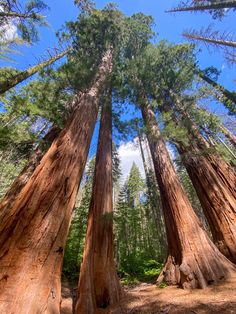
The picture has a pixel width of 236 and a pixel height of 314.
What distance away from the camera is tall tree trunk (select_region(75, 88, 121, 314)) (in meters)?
3.82

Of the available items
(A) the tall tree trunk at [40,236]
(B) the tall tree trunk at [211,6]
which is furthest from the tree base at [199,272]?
(B) the tall tree trunk at [211,6]

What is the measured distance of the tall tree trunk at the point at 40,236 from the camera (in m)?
1.83

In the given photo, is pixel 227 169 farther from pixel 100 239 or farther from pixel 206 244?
pixel 100 239

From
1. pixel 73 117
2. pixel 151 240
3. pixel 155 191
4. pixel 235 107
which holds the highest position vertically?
pixel 235 107

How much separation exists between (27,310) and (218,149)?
7.01 meters

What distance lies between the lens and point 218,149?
7.14 meters

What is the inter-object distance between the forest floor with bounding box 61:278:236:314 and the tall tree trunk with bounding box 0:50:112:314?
7.02 feet

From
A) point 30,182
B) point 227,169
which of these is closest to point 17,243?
point 30,182

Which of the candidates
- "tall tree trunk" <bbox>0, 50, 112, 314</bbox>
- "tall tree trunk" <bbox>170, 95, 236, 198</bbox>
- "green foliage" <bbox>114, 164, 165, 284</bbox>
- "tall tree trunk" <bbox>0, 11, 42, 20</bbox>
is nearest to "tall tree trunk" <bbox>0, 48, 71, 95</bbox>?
"tall tree trunk" <bbox>0, 11, 42, 20</bbox>

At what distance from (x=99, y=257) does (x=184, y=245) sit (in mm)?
2056

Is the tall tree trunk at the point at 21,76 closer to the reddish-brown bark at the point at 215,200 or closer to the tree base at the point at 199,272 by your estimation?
the reddish-brown bark at the point at 215,200

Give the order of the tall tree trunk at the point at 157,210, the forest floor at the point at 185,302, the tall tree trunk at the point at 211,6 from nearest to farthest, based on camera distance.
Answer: the forest floor at the point at 185,302 → the tall tree trunk at the point at 211,6 → the tall tree trunk at the point at 157,210

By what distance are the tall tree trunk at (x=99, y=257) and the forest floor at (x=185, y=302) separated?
0.91 feet

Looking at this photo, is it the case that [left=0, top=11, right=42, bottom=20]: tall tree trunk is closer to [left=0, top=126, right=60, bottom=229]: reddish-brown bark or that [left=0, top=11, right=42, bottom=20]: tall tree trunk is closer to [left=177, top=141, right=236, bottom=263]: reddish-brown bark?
[left=0, top=126, right=60, bottom=229]: reddish-brown bark
